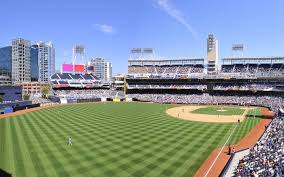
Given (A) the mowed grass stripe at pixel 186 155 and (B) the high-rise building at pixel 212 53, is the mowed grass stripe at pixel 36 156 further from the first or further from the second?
(B) the high-rise building at pixel 212 53

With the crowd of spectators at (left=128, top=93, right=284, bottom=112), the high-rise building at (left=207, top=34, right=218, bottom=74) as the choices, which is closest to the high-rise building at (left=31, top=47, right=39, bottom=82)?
the crowd of spectators at (left=128, top=93, right=284, bottom=112)

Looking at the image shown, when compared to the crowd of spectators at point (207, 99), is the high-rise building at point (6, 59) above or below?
above

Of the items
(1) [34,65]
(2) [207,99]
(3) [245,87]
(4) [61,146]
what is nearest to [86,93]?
(2) [207,99]

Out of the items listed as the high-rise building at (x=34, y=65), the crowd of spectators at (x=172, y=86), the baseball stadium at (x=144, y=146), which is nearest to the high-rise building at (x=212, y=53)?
the crowd of spectators at (x=172, y=86)

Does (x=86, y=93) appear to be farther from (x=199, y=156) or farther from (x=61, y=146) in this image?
(x=199, y=156)

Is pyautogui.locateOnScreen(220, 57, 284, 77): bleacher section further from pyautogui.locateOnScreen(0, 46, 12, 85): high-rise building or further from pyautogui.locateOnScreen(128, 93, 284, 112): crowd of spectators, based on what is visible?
pyautogui.locateOnScreen(0, 46, 12, 85): high-rise building

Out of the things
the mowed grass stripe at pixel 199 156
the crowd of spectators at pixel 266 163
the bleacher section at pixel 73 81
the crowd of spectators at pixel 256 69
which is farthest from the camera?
the bleacher section at pixel 73 81

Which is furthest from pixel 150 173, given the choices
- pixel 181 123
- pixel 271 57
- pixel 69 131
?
pixel 271 57
